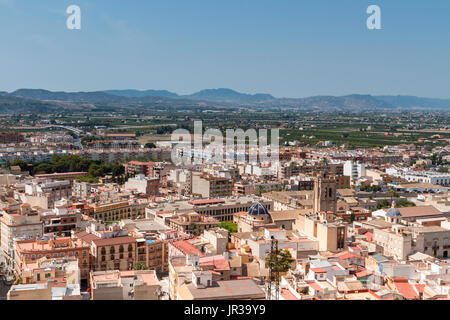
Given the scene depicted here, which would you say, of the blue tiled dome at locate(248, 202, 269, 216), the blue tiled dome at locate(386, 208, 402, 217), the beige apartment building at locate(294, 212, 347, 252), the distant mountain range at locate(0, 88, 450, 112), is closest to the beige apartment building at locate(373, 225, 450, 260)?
the beige apartment building at locate(294, 212, 347, 252)

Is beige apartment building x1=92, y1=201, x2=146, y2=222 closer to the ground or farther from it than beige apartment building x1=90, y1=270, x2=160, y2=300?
closer to the ground

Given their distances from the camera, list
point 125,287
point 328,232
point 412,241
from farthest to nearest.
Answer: point 412,241, point 328,232, point 125,287

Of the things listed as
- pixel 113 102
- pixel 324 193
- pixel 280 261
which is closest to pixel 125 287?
pixel 280 261

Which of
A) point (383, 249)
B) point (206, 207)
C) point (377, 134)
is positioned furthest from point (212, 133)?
point (383, 249)

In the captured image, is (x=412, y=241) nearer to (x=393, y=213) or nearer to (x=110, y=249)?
(x=393, y=213)

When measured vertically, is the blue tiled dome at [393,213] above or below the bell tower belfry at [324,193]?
below

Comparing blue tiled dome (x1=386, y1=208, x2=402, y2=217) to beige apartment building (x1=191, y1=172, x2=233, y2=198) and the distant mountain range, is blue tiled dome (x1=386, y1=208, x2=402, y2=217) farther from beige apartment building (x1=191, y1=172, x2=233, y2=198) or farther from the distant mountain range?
the distant mountain range

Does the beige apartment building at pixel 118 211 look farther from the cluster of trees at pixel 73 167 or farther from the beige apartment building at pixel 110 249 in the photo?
the cluster of trees at pixel 73 167

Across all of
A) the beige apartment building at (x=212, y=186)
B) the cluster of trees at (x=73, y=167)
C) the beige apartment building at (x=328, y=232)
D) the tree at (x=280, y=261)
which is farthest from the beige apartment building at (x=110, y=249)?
the cluster of trees at (x=73, y=167)

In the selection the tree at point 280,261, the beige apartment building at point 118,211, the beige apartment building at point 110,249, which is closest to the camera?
the tree at point 280,261
